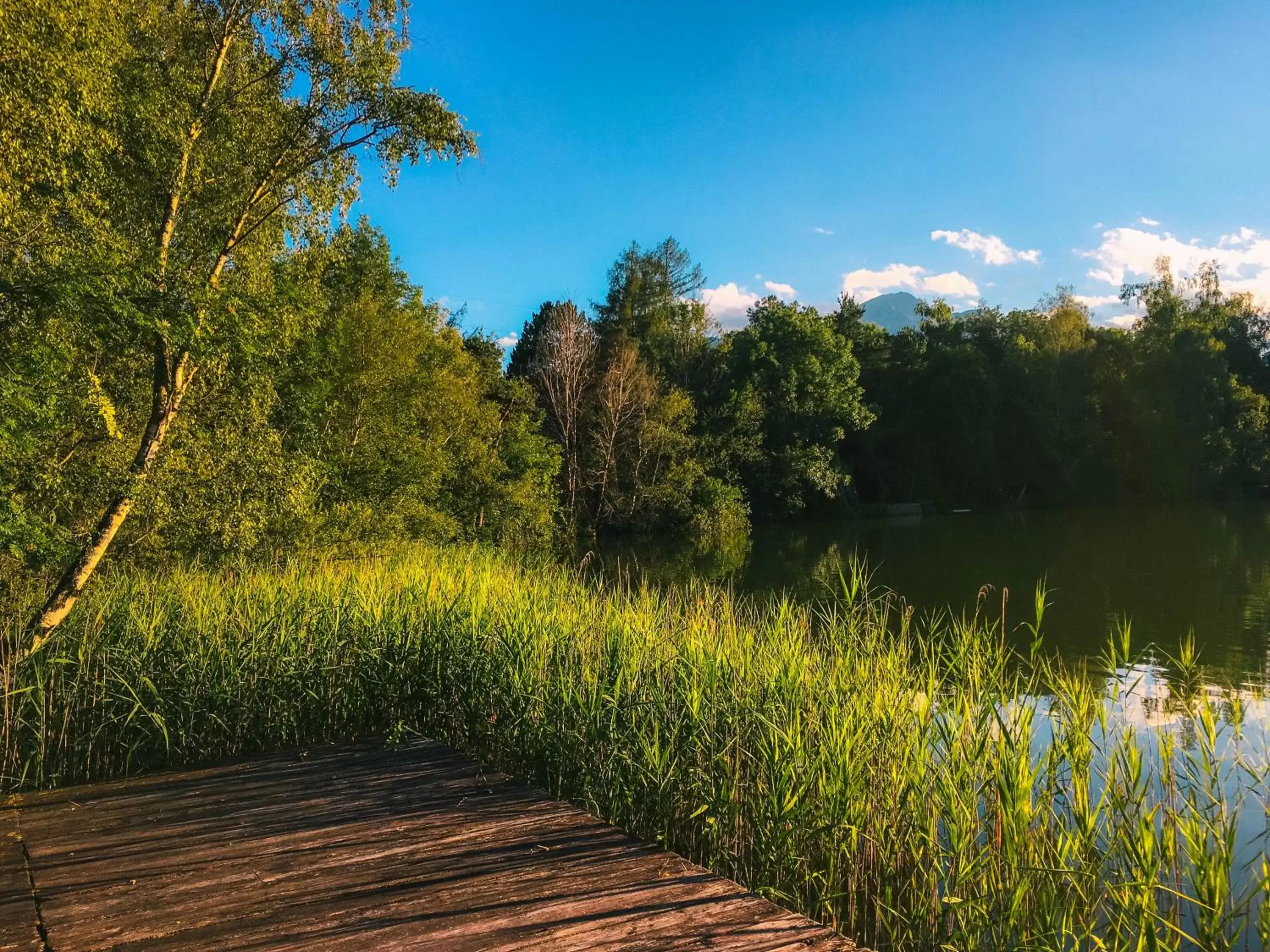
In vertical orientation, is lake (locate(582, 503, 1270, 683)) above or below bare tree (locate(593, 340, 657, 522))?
below

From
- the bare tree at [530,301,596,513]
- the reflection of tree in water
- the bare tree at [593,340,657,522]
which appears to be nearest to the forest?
the reflection of tree in water

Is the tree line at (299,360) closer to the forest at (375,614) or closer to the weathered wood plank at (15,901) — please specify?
the forest at (375,614)

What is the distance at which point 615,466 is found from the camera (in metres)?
28.0

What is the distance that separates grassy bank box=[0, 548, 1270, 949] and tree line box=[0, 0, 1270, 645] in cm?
180

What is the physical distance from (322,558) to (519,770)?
8.46 m

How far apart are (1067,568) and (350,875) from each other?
59.9 feet

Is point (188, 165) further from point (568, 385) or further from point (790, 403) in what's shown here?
point (790, 403)

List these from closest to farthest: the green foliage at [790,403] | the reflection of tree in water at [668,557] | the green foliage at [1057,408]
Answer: the reflection of tree in water at [668,557] → the green foliage at [790,403] → the green foliage at [1057,408]

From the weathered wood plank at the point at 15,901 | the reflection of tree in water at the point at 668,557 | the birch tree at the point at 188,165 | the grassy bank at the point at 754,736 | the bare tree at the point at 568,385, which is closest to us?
the weathered wood plank at the point at 15,901

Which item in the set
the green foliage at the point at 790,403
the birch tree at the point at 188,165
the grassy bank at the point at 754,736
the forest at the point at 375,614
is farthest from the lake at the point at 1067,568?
the birch tree at the point at 188,165

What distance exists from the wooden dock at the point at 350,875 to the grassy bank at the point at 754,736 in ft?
1.38

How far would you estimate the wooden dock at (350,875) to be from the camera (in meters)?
2.41

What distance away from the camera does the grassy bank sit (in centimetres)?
287

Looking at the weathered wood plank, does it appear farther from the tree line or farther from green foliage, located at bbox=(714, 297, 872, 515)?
green foliage, located at bbox=(714, 297, 872, 515)
